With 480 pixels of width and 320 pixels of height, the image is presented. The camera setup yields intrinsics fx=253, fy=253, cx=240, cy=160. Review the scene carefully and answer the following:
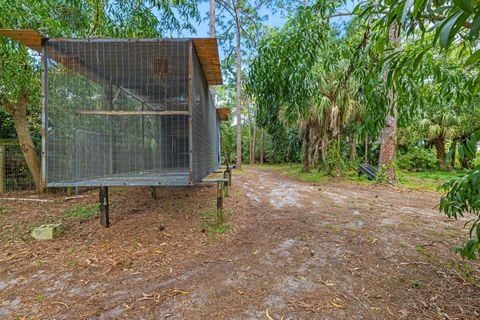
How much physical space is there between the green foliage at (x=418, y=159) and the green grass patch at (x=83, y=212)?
1264 centimetres

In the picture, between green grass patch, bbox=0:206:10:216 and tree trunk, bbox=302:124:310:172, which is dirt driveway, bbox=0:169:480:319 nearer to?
green grass patch, bbox=0:206:10:216

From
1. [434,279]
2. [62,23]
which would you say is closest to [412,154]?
[434,279]

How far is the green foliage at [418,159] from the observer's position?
12.1 m

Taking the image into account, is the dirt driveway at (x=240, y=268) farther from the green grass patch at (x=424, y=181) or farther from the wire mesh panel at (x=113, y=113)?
the green grass patch at (x=424, y=181)

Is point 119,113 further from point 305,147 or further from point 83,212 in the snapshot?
point 305,147

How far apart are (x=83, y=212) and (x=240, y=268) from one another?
305 centimetres

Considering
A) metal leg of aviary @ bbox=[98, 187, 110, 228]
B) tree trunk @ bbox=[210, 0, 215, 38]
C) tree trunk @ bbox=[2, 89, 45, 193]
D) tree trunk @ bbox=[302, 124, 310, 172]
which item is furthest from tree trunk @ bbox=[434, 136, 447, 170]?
tree trunk @ bbox=[2, 89, 45, 193]

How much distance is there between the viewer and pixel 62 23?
4457 mm

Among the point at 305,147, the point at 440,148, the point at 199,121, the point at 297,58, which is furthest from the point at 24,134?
the point at 440,148

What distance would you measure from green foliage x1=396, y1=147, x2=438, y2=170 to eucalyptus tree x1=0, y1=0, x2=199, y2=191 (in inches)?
452

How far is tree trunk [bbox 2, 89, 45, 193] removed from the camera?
5262 millimetres

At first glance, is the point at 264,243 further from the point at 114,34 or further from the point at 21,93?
the point at 21,93

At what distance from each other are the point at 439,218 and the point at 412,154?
10131 millimetres

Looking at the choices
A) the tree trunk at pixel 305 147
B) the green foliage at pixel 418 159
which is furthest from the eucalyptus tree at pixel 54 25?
the green foliage at pixel 418 159
